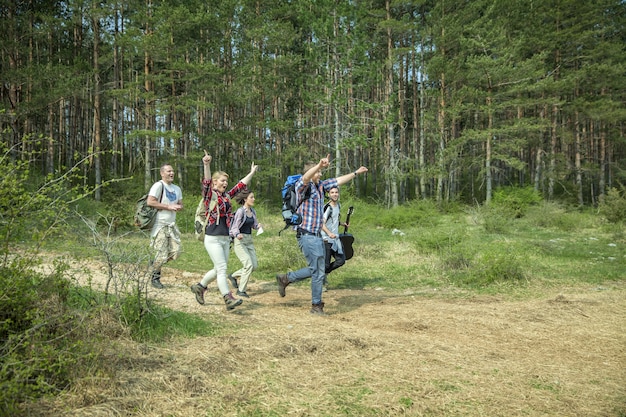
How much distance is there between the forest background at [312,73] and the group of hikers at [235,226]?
14096mm

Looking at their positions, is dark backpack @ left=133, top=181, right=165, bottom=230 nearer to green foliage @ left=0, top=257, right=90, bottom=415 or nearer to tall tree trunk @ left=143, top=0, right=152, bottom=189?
green foliage @ left=0, top=257, right=90, bottom=415

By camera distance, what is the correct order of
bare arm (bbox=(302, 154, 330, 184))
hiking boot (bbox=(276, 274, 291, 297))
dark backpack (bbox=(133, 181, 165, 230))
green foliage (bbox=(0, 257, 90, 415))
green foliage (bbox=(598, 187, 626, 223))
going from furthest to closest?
green foliage (bbox=(598, 187, 626, 223))
dark backpack (bbox=(133, 181, 165, 230))
hiking boot (bbox=(276, 274, 291, 297))
bare arm (bbox=(302, 154, 330, 184))
green foliage (bbox=(0, 257, 90, 415))

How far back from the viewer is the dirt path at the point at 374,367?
10.3ft

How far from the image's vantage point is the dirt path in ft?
10.3

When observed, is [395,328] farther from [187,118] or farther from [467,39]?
[187,118]

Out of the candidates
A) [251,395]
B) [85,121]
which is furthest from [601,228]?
[85,121]

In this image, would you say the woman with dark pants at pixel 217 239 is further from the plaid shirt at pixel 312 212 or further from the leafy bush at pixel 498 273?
the leafy bush at pixel 498 273

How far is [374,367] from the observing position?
3959 mm

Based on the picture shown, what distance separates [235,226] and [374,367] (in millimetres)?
3642

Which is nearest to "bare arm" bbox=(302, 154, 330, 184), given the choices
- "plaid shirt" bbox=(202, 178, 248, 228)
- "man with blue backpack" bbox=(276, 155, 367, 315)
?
"man with blue backpack" bbox=(276, 155, 367, 315)

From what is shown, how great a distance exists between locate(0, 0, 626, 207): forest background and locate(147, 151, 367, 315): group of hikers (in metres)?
14.1

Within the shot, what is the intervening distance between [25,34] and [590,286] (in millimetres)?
23820

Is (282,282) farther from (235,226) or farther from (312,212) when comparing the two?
(312,212)

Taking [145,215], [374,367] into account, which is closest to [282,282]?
[145,215]
